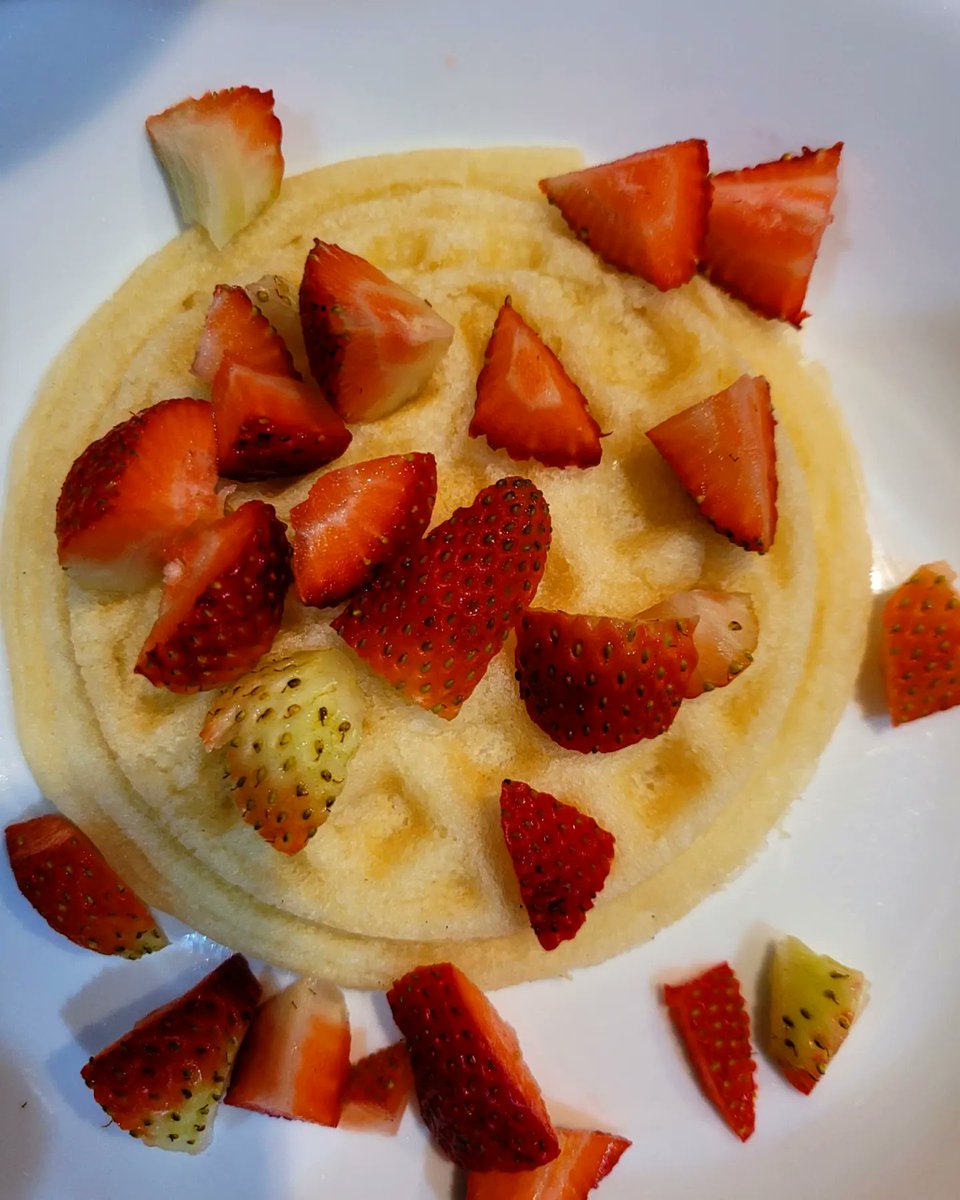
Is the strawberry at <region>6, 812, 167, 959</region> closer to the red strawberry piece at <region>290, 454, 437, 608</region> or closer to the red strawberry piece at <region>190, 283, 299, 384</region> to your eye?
the red strawberry piece at <region>290, 454, 437, 608</region>

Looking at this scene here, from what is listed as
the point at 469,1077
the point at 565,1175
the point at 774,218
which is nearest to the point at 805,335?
the point at 774,218

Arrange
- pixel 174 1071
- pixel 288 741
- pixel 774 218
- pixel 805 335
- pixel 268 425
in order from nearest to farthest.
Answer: pixel 288 741, pixel 268 425, pixel 174 1071, pixel 774 218, pixel 805 335

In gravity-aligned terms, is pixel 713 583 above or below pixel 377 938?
above

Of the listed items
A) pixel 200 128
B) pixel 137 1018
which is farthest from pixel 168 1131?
pixel 200 128

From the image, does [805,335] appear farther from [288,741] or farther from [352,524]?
[288,741]

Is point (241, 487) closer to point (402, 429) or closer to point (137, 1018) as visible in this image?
point (402, 429)

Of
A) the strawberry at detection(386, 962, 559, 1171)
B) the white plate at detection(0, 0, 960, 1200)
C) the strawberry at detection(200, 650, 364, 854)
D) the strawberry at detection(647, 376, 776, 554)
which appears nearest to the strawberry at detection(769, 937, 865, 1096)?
the white plate at detection(0, 0, 960, 1200)
